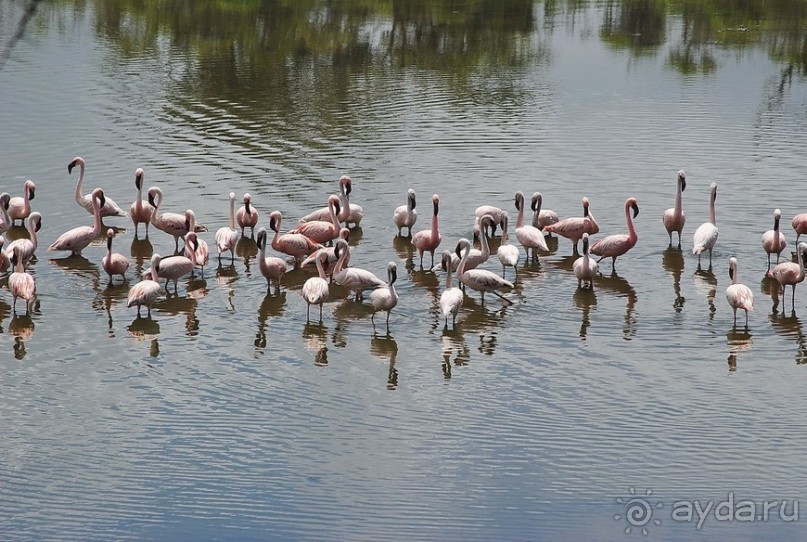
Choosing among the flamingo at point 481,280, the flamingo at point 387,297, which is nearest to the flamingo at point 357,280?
the flamingo at point 387,297

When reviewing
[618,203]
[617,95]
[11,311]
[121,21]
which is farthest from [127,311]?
[121,21]

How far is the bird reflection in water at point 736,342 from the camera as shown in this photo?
506 inches

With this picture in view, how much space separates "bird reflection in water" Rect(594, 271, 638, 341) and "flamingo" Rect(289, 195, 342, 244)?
3.58 meters

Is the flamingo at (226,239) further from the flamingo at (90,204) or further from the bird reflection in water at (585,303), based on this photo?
the bird reflection in water at (585,303)

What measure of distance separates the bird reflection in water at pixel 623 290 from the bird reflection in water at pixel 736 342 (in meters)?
1.07

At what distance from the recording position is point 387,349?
1332 cm

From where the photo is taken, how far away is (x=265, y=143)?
22391 mm

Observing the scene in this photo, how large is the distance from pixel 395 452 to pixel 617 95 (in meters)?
17.5

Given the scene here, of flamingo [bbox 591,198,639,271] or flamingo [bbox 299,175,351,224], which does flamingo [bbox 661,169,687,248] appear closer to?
flamingo [bbox 591,198,639,271]

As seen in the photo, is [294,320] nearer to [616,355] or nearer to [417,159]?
[616,355]

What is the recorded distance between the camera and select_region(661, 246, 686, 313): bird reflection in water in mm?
14812

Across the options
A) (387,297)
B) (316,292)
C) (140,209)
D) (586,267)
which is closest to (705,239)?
(586,267)

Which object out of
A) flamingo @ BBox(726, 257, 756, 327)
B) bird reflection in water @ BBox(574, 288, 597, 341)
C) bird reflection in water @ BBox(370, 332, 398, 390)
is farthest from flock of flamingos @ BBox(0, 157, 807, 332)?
bird reflection in water @ BBox(370, 332, 398, 390)

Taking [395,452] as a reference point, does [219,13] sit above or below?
above
